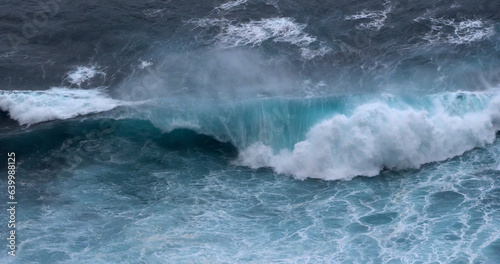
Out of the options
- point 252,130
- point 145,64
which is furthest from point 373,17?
point 145,64

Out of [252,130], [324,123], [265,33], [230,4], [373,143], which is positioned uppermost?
[230,4]

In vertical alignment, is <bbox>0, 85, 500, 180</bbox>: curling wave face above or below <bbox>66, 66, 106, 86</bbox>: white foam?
below

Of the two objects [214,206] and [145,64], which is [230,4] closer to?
[145,64]

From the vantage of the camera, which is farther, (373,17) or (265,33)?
(373,17)

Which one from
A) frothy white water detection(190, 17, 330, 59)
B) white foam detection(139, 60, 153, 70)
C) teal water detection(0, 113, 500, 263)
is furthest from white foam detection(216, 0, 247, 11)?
teal water detection(0, 113, 500, 263)

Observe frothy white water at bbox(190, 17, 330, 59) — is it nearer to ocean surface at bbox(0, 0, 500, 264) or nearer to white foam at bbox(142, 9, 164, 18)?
ocean surface at bbox(0, 0, 500, 264)

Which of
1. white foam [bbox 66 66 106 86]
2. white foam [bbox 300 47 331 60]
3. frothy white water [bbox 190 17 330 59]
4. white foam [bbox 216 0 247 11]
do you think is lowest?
white foam [bbox 300 47 331 60]

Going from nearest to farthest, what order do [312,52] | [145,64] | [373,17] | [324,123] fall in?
[324,123] → [145,64] → [312,52] → [373,17]

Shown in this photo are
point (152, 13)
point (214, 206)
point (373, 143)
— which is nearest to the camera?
point (214, 206)
